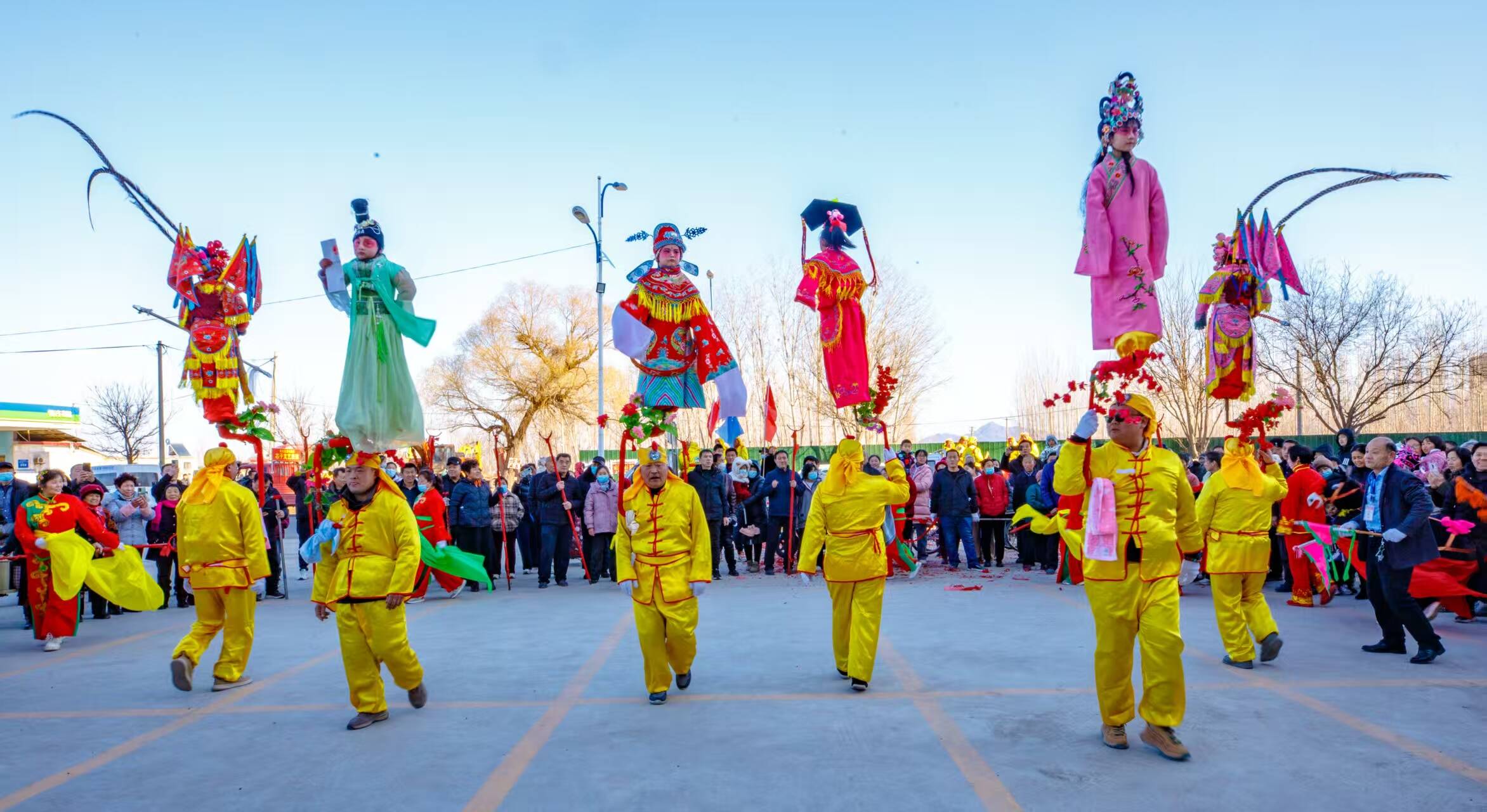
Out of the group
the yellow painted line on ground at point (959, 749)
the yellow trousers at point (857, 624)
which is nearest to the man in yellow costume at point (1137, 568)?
the yellow painted line on ground at point (959, 749)

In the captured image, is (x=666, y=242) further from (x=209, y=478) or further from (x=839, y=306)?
(x=209, y=478)

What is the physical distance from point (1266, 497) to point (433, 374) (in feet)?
114

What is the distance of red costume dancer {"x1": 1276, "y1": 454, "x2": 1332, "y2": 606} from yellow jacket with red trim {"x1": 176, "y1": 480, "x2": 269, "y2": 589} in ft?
32.0

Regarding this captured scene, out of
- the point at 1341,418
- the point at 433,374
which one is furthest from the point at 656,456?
the point at 433,374

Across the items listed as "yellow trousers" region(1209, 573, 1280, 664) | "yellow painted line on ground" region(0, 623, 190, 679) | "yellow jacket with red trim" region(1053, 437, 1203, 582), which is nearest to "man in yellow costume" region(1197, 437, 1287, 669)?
"yellow trousers" region(1209, 573, 1280, 664)

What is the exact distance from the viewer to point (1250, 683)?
20.3ft

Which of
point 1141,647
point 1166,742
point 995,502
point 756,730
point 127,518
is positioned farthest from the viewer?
point 995,502

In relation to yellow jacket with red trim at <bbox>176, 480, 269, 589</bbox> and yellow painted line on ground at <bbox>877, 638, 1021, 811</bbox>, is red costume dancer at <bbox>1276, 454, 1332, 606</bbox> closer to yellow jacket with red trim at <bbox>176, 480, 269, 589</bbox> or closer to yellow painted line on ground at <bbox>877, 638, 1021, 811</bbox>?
yellow painted line on ground at <bbox>877, 638, 1021, 811</bbox>

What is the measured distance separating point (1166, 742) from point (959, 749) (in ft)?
3.42

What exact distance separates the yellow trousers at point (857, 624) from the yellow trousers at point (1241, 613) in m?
2.66

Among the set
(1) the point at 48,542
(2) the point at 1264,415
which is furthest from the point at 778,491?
(1) the point at 48,542

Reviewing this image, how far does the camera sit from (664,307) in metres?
7.94

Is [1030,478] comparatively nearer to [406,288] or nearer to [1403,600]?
[1403,600]

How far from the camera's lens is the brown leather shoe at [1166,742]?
15.1ft
